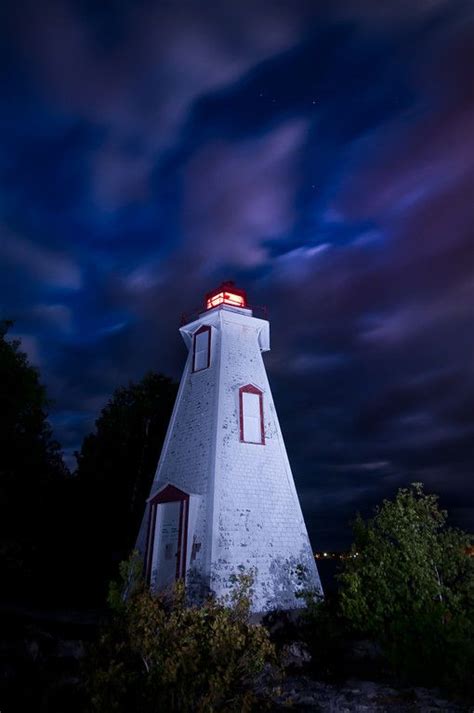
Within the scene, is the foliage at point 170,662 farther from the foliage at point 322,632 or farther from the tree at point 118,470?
the tree at point 118,470

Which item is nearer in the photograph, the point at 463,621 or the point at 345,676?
the point at 463,621

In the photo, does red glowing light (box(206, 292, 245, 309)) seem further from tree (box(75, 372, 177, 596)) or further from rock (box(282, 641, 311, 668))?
rock (box(282, 641, 311, 668))

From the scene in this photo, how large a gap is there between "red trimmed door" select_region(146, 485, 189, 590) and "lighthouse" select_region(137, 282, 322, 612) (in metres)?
0.04

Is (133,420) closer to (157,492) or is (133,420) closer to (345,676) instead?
(157,492)

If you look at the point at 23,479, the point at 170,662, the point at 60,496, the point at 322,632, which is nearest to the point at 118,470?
the point at 60,496

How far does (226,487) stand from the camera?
17469 mm

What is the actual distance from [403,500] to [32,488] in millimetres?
18618

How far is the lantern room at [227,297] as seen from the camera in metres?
22.9

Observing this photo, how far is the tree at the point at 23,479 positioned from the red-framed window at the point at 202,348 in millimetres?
9169

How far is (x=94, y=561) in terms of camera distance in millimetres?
24500

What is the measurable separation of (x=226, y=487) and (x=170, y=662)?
9.69m

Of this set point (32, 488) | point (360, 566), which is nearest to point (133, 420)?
point (32, 488)

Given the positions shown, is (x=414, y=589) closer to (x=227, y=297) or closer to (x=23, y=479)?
(x=227, y=297)

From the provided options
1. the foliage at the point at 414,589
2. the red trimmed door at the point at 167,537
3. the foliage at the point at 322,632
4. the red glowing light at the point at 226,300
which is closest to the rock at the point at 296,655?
the foliage at the point at 322,632
